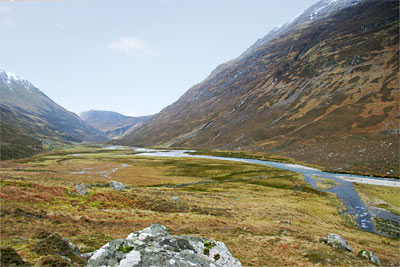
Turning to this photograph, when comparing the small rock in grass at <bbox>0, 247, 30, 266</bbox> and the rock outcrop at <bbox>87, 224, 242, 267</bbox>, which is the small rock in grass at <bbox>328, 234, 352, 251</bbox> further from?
the small rock in grass at <bbox>0, 247, 30, 266</bbox>

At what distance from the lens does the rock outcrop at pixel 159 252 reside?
923 centimetres

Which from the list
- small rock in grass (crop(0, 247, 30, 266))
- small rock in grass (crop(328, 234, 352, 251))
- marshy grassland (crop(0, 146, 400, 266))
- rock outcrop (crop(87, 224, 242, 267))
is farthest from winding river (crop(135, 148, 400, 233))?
small rock in grass (crop(0, 247, 30, 266))

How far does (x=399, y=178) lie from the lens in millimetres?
71125

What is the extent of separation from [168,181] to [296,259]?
5854 cm

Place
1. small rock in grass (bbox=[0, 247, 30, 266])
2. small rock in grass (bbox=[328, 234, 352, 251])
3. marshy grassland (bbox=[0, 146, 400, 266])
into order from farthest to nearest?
small rock in grass (bbox=[328, 234, 352, 251]) → marshy grassland (bbox=[0, 146, 400, 266]) → small rock in grass (bbox=[0, 247, 30, 266])

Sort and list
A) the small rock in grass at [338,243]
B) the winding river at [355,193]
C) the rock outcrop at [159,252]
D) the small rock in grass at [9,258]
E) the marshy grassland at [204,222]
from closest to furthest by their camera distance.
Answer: the rock outcrop at [159,252], the small rock in grass at [9,258], the marshy grassland at [204,222], the small rock in grass at [338,243], the winding river at [355,193]

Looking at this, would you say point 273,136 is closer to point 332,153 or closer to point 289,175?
point 332,153

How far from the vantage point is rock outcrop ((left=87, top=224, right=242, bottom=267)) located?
363 inches

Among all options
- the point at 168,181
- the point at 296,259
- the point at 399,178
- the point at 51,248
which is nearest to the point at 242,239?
the point at 296,259

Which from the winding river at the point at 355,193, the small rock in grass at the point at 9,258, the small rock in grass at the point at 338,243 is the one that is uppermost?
the small rock in grass at the point at 9,258

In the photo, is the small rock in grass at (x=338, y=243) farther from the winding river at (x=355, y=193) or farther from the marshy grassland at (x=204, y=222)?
the winding river at (x=355, y=193)

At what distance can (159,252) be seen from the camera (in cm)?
993

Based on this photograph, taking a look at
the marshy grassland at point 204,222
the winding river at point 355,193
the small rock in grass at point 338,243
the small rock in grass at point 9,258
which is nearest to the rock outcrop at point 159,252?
the marshy grassland at point 204,222

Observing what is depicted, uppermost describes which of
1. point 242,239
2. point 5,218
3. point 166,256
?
point 166,256
